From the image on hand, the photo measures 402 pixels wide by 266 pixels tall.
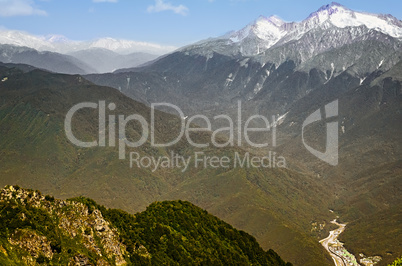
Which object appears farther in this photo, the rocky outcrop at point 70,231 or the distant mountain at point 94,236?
the distant mountain at point 94,236

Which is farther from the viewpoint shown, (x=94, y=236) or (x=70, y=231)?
(x=94, y=236)

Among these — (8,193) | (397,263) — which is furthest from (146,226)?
(397,263)

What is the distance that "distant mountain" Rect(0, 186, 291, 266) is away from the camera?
66000 millimetres

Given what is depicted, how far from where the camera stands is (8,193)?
7281 centimetres

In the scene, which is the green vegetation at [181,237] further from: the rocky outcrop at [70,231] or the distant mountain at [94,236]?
the rocky outcrop at [70,231]

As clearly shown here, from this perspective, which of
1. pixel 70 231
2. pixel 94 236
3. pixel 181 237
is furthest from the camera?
pixel 181 237

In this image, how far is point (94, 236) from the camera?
7956 cm

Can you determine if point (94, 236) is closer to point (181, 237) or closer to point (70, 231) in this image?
point (70, 231)

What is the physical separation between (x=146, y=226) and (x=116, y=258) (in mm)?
27371

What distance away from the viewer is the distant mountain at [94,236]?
217ft

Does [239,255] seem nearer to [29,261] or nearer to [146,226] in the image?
[146,226]

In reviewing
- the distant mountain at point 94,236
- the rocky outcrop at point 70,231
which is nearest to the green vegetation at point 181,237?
the distant mountain at point 94,236

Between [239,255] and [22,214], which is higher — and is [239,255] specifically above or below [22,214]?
below

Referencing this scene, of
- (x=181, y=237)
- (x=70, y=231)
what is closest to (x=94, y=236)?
(x=70, y=231)
